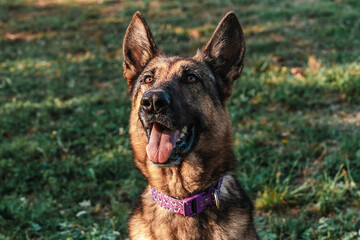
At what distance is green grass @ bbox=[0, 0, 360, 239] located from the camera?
395 centimetres

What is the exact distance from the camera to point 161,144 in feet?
8.61

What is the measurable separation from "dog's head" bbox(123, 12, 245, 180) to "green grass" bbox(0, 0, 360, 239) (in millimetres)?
1428

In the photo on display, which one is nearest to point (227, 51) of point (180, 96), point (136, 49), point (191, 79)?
point (191, 79)

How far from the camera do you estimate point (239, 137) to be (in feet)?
17.3

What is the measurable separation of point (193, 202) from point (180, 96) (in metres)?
0.87

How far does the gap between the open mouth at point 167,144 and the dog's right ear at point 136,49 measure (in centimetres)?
91

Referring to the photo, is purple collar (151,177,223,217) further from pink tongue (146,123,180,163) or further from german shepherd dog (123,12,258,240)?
pink tongue (146,123,180,163)

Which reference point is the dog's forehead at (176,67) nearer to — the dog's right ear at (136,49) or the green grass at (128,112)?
the dog's right ear at (136,49)

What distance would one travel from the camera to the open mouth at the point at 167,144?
2.57 metres

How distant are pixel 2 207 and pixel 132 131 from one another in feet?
7.04

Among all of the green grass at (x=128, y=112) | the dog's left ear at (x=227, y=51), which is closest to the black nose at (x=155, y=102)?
the dog's left ear at (x=227, y=51)

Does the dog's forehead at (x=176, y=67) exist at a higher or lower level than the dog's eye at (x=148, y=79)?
higher

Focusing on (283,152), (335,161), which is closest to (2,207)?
(283,152)

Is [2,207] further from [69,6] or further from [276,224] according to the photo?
[69,6]
